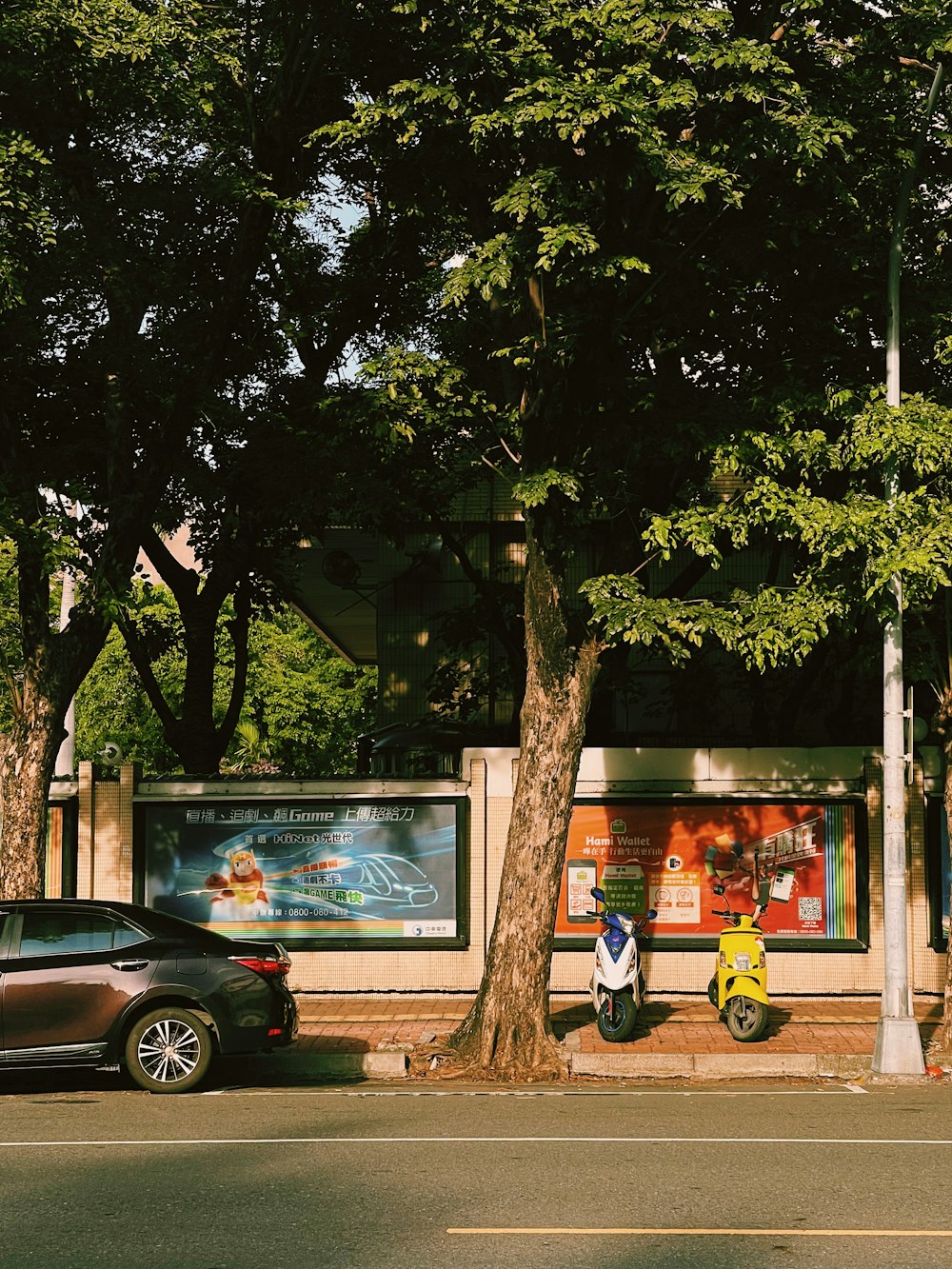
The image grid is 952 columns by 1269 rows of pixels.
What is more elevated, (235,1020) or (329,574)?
(329,574)

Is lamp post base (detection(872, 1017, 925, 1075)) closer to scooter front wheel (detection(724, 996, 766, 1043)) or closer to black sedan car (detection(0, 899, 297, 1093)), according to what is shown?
scooter front wheel (detection(724, 996, 766, 1043))

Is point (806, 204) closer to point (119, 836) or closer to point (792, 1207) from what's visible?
point (792, 1207)

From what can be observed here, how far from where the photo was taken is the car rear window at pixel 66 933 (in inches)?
455

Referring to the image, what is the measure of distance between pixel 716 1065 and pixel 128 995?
523 centimetres

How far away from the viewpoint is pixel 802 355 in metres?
13.8

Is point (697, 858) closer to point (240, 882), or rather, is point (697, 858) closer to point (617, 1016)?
point (617, 1016)

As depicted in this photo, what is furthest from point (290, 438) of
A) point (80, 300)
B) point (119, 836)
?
point (119, 836)

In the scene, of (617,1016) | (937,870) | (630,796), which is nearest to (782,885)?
(937,870)

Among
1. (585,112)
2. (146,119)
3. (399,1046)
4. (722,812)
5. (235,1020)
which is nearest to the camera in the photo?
(585,112)

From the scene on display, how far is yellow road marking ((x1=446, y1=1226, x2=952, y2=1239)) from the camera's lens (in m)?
6.84

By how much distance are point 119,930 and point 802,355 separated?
805 centimetres

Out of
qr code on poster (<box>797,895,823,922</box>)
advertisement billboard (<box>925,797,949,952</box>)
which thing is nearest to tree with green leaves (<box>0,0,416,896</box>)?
qr code on poster (<box>797,895,823,922</box>)

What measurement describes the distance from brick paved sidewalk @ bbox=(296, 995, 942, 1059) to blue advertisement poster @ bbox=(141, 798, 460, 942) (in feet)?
3.03

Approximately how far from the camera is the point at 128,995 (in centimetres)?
1140
